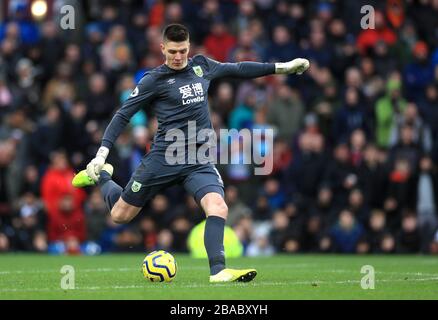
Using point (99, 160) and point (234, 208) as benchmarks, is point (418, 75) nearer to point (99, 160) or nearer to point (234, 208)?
point (234, 208)

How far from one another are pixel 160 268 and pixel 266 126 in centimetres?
921

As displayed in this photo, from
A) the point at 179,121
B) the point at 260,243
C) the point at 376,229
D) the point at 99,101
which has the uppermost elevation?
the point at 99,101

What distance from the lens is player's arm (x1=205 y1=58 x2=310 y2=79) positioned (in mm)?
12180

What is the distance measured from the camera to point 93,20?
2458cm

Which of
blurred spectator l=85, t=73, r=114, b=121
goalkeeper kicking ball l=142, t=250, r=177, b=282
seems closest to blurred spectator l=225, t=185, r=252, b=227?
blurred spectator l=85, t=73, r=114, b=121

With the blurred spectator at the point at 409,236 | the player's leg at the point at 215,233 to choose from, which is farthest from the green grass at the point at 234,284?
the blurred spectator at the point at 409,236

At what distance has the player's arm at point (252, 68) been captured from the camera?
12180mm

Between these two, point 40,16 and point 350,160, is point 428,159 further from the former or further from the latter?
point 40,16

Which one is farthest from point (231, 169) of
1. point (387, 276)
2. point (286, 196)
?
point (387, 276)

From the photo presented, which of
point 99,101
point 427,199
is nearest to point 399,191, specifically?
point 427,199

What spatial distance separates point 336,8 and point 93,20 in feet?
18.2

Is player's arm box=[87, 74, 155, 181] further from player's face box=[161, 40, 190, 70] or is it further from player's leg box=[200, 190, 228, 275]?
player's leg box=[200, 190, 228, 275]

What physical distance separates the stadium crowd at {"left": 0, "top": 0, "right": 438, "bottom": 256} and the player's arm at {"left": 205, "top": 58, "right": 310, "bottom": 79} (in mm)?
7508

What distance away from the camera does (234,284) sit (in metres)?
11.0
